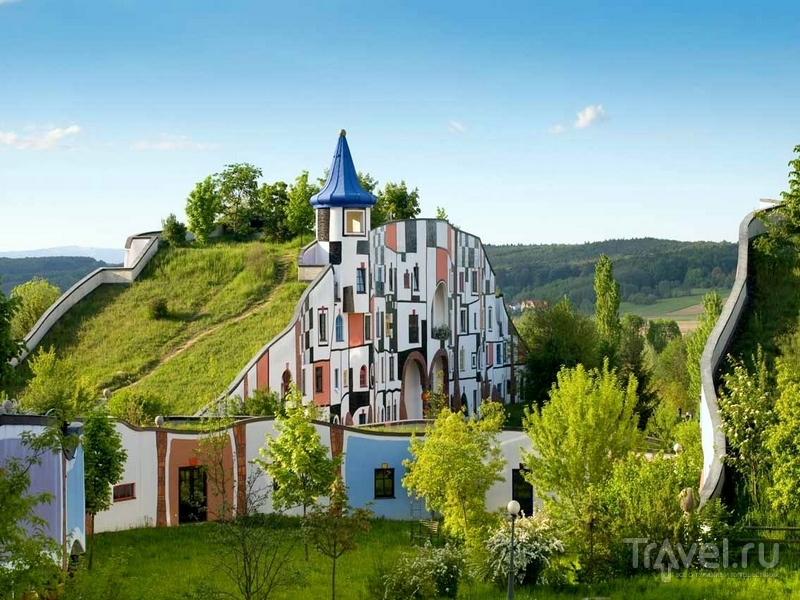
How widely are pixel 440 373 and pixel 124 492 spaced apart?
2651 cm

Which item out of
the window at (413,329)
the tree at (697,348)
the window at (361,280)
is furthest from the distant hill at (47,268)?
the window at (361,280)

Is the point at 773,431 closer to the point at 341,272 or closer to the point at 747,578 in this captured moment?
the point at 747,578

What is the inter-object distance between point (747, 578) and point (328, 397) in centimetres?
2585

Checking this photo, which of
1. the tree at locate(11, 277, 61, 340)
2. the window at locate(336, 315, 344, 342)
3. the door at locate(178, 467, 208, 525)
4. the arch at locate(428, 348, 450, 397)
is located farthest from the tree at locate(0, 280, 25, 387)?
the arch at locate(428, 348, 450, 397)

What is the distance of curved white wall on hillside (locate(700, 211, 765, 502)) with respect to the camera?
83.8ft

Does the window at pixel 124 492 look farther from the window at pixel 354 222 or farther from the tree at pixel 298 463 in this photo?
the window at pixel 354 222

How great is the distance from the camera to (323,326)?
45.5m

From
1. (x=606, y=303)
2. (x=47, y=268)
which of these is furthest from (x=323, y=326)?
(x=47, y=268)

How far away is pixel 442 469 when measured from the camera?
97.4 ft

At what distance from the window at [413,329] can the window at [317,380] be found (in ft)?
27.1

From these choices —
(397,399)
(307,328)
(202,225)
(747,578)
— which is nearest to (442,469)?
(747,578)

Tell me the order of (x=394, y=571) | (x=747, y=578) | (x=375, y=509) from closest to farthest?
(x=747, y=578)
(x=394, y=571)
(x=375, y=509)

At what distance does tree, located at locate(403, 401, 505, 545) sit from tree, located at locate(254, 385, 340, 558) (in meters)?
2.42

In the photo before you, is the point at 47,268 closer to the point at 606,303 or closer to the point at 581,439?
the point at 606,303
